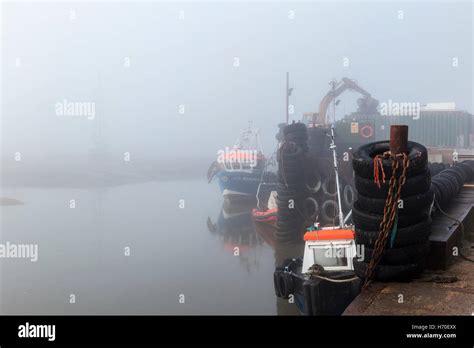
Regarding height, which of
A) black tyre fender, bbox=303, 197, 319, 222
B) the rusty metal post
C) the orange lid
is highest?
the rusty metal post

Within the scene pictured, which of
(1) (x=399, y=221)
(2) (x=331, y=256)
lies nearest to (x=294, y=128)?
(2) (x=331, y=256)

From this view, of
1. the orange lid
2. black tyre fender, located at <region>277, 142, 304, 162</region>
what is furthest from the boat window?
black tyre fender, located at <region>277, 142, 304, 162</region>

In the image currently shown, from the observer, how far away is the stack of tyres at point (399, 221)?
5652mm

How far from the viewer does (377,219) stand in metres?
5.75

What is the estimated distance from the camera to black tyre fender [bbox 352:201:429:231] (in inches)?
225

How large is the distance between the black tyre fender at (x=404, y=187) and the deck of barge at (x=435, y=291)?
95cm

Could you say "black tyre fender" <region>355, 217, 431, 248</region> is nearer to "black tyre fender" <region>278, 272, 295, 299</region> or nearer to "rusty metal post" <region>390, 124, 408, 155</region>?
"rusty metal post" <region>390, 124, 408, 155</region>

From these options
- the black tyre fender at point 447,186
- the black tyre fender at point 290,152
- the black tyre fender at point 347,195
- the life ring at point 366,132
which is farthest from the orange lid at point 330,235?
the life ring at point 366,132

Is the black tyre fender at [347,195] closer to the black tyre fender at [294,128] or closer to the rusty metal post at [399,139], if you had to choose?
the black tyre fender at [294,128]

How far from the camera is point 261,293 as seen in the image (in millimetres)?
18203

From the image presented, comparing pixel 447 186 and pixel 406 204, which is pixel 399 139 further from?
pixel 447 186

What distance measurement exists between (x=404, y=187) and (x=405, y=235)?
64cm

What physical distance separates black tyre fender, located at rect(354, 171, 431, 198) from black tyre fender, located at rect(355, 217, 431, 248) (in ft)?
1.47
